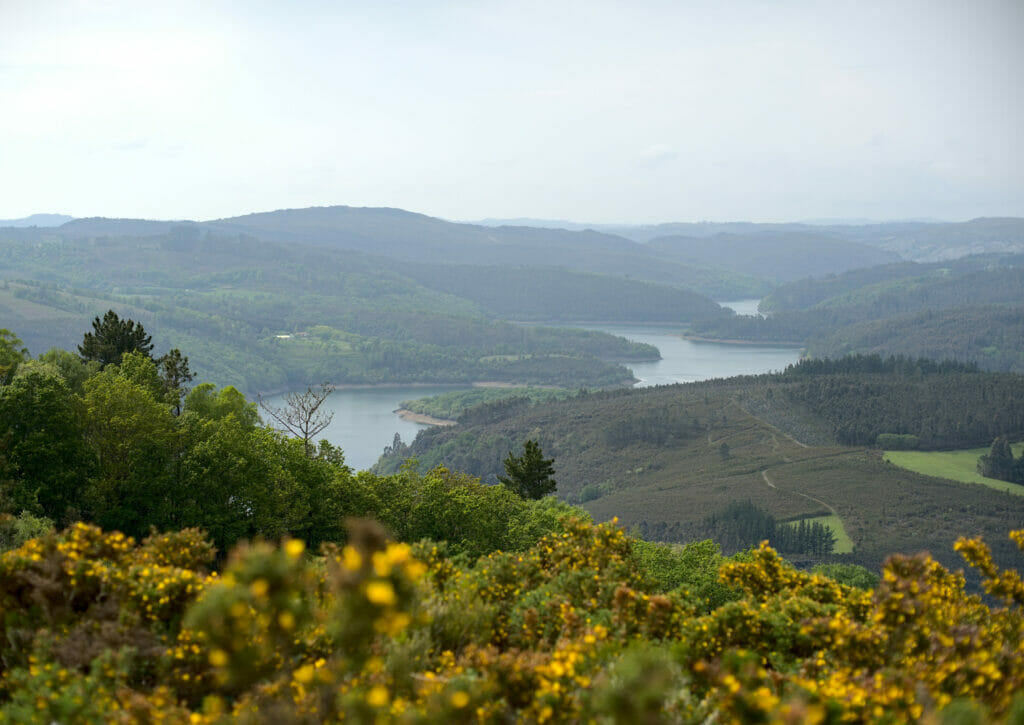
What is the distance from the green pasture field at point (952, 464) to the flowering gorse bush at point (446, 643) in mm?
102843

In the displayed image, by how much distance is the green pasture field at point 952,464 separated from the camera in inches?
4124

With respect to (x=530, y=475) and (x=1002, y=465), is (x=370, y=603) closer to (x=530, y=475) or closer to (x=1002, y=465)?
(x=530, y=475)

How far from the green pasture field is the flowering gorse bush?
102843mm

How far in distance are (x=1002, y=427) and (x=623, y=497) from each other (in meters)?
66.6

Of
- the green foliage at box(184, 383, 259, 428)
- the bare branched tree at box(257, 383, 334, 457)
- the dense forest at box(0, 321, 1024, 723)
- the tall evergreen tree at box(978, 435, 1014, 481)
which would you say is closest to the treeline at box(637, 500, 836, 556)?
the tall evergreen tree at box(978, 435, 1014, 481)

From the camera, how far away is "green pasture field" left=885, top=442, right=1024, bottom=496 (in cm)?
10475

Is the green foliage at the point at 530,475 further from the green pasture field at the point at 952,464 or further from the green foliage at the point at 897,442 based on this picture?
the green foliage at the point at 897,442

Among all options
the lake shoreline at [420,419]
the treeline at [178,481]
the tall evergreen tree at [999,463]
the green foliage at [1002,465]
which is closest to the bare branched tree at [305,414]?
the treeline at [178,481]

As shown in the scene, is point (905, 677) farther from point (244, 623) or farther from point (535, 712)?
point (244, 623)

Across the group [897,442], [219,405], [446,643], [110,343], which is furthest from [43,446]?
[897,442]

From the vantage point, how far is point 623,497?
107688 millimetres

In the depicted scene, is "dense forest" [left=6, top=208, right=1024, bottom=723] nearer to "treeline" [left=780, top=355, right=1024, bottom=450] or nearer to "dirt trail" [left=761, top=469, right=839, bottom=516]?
"dirt trail" [left=761, top=469, right=839, bottom=516]

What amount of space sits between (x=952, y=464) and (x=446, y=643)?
12125 centimetres

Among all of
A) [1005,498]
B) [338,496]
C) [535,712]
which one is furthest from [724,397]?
[535,712]
